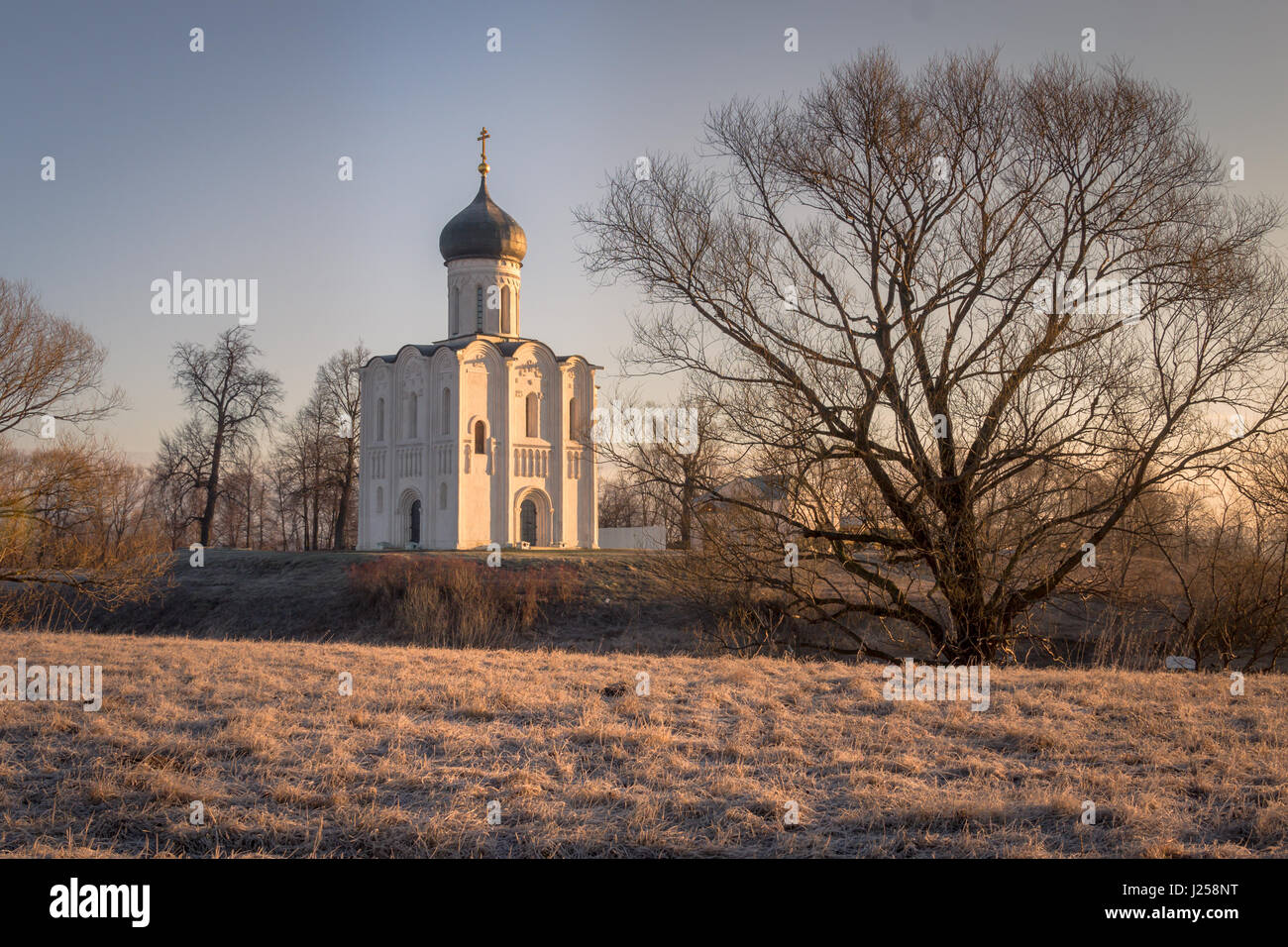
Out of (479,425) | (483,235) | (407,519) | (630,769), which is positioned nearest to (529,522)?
(479,425)

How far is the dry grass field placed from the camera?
479 centimetres

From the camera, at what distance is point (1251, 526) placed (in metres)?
15.6

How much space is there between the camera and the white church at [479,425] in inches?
1569

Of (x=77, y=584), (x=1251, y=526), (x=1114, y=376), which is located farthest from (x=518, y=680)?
(x=1251, y=526)

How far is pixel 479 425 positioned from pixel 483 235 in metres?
7.69

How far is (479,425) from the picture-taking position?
40.6 meters

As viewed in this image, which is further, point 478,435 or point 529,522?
point 529,522

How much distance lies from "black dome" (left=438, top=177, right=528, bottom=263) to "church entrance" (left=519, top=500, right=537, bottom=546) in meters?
10.1

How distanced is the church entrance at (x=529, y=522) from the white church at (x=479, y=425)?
0.04 metres

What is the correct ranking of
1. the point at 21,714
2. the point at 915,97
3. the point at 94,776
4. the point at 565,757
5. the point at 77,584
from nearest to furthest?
the point at 94,776 → the point at 565,757 → the point at 21,714 → the point at 915,97 → the point at 77,584
